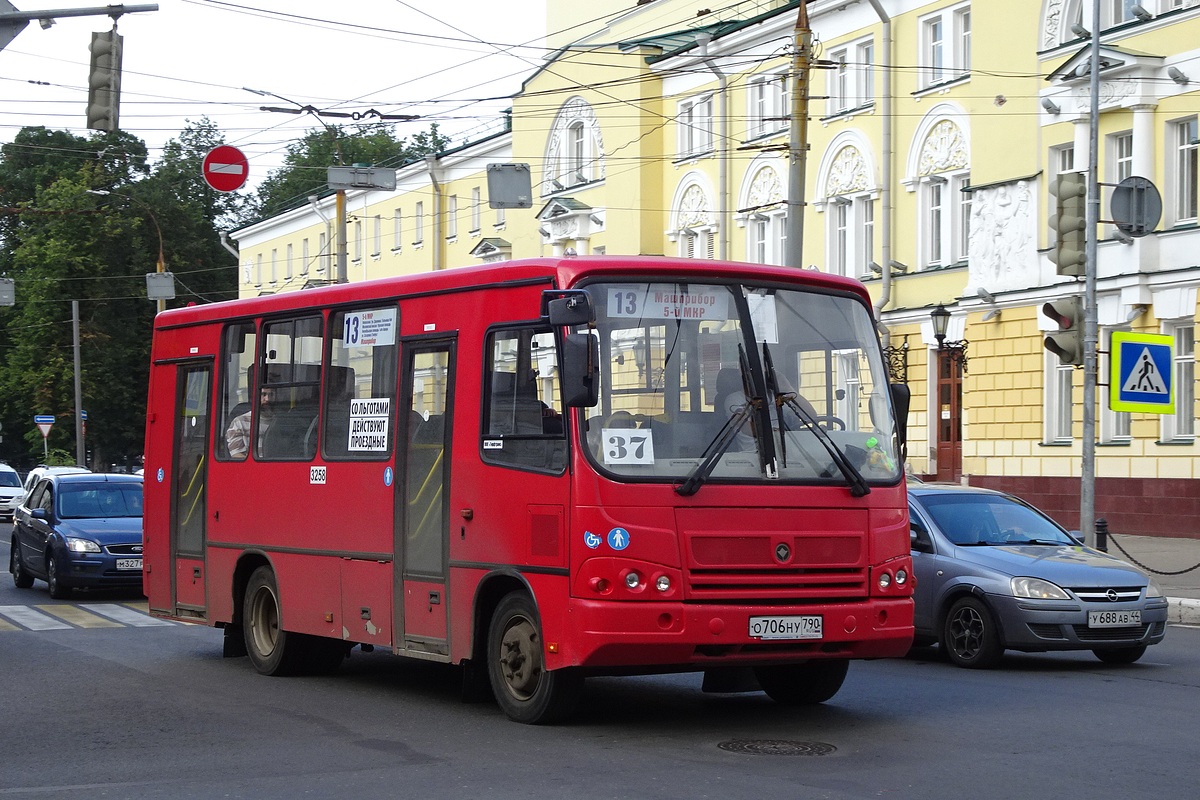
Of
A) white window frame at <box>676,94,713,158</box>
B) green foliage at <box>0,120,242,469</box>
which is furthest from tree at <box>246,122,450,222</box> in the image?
white window frame at <box>676,94,713,158</box>

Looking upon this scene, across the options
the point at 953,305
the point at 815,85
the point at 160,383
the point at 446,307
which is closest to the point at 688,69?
the point at 815,85

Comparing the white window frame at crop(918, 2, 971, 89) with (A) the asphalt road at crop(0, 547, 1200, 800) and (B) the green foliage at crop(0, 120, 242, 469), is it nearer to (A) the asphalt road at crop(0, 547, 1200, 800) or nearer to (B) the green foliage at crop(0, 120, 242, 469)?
(A) the asphalt road at crop(0, 547, 1200, 800)

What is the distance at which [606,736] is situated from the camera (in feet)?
34.1

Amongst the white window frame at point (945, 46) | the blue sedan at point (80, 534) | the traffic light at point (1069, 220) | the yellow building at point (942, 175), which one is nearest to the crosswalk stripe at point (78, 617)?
the blue sedan at point (80, 534)

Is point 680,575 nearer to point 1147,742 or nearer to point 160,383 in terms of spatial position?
point 1147,742

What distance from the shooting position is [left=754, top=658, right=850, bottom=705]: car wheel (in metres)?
11.7

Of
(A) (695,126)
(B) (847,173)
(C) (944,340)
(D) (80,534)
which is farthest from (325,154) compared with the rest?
(D) (80,534)

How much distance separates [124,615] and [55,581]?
9.44 ft

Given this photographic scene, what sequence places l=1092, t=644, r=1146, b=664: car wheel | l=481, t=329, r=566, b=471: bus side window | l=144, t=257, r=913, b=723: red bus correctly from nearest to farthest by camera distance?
l=144, t=257, r=913, b=723: red bus, l=481, t=329, r=566, b=471: bus side window, l=1092, t=644, r=1146, b=664: car wheel

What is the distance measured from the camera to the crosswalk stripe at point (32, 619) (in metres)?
18.4

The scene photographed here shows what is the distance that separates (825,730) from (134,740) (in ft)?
13.6

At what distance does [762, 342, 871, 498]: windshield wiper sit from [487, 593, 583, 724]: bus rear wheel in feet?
6.41

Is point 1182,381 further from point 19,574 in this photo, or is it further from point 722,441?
point 722,441

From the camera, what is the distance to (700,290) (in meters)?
10.8
